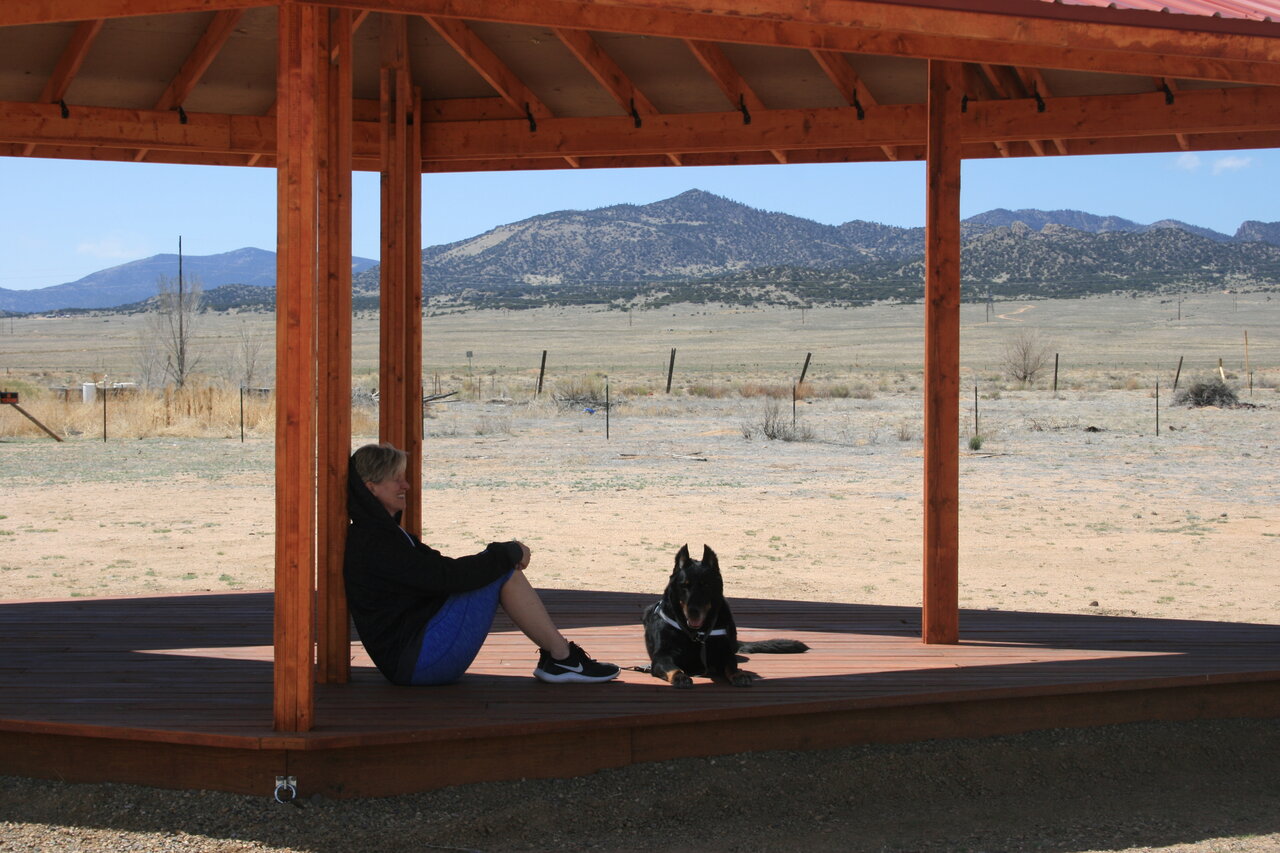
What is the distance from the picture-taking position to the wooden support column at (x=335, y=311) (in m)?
4.53

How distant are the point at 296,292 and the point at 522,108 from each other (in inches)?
142

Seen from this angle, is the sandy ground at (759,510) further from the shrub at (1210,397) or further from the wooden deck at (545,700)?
the wooden deck at (545,700)

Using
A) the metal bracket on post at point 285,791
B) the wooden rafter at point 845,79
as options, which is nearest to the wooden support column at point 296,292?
the metal bracket on post at point 285,791

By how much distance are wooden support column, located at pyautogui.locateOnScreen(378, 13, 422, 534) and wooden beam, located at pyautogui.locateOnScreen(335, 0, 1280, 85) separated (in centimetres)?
137

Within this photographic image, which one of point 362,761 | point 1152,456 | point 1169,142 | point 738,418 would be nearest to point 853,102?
point 1169,142

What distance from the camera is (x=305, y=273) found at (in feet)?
13.5

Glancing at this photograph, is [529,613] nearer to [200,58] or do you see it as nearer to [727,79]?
[727,79]

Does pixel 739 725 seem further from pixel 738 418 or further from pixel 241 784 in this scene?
pixel 738 418

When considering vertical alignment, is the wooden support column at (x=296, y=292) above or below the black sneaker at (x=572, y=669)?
above

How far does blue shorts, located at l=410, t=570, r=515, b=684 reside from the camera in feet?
15.6

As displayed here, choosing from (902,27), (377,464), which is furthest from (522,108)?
(902,27)

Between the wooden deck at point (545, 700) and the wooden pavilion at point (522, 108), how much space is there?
86 mm

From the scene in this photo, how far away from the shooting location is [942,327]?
18.7 ft

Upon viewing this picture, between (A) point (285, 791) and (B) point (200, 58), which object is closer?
(A) point (285, 791)
